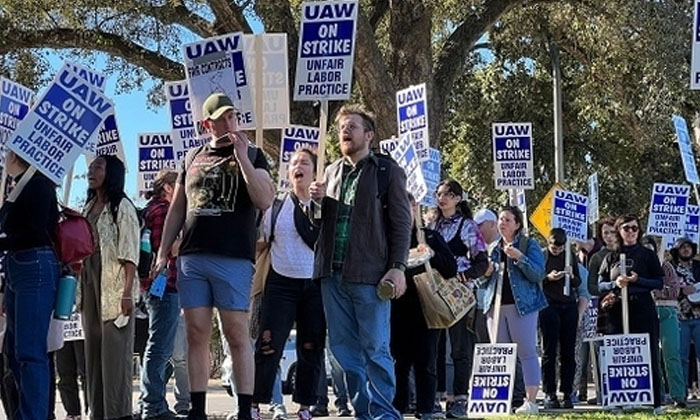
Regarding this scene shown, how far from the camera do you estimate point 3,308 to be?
297 inches

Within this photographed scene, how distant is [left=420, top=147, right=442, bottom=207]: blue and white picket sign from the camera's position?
10.9 m

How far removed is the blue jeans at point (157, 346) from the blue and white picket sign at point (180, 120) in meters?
2.07

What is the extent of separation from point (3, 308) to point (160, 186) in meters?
2.52

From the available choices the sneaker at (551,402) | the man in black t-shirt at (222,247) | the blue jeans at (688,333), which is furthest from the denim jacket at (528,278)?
the man in black t-shirt at (222,247)

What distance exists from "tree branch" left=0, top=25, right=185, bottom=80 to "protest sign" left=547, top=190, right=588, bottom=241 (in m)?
7.89

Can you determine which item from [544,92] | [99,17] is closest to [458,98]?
[544,92]

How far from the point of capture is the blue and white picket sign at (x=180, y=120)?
11.3 meters

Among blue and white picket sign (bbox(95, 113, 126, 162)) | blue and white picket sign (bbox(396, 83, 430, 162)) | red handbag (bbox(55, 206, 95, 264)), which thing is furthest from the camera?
blue and white picket sign (bbox(95, 113, 126, 162))

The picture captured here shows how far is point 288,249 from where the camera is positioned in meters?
9.09

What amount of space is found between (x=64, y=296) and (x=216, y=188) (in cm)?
110

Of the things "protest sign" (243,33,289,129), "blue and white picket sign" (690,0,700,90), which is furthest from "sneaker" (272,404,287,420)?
"blue and white picket sign" (690,0,700,90)

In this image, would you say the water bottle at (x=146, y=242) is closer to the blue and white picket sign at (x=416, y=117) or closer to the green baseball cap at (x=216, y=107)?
the green baseball cap at (x=216, y=107)

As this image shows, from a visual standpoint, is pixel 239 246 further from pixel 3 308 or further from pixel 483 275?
pixel 483 275

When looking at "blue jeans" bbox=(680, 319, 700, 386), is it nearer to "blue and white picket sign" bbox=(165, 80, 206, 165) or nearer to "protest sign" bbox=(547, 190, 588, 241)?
"protest sign" bbox=(547, 190, 588, 241)
